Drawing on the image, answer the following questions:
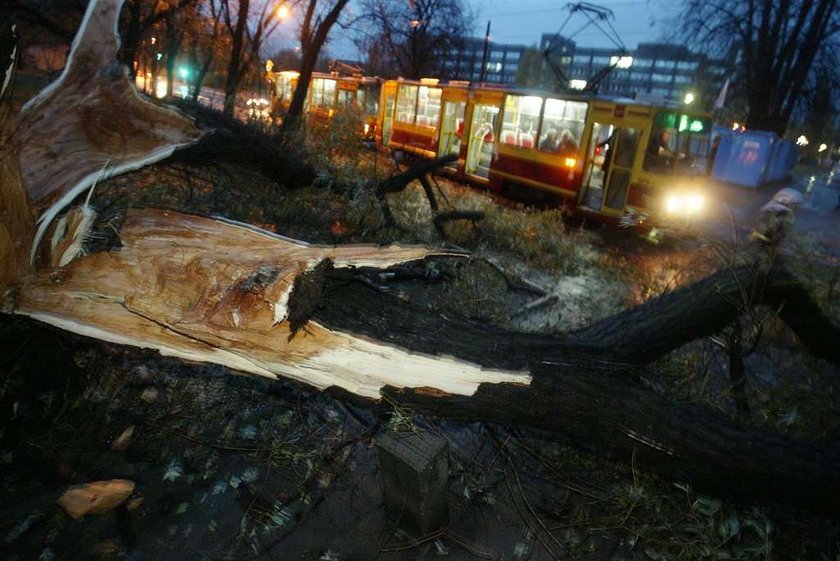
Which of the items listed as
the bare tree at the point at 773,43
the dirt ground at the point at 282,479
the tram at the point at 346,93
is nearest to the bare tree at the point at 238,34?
the tram at the point at 346,93

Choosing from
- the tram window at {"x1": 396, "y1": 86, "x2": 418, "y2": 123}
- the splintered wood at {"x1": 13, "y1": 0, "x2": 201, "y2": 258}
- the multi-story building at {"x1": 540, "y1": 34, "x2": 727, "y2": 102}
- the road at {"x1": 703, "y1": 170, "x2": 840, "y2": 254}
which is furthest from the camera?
the multi-story building at {"x1": 540, "y1": 34, "x2": 727, "y2": 102}

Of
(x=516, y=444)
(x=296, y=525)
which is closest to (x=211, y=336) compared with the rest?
(x=296, y=525)

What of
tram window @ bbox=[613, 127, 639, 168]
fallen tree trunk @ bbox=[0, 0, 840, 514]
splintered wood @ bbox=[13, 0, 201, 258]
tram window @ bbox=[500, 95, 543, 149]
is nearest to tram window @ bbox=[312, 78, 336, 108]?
tram window @ bbox=[500, 95, 543, 149]

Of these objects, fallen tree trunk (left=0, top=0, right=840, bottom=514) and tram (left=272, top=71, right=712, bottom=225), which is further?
tram (left=272, top=71, right=712, bottom=225)

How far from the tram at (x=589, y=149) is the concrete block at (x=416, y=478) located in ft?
20.3

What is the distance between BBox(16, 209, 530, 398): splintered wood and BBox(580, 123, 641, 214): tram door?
328 inches

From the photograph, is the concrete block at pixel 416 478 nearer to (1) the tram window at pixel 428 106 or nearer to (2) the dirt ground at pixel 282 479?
(2) the dirt ground at pixel 282 479

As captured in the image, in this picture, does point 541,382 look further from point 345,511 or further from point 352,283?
point 345,511

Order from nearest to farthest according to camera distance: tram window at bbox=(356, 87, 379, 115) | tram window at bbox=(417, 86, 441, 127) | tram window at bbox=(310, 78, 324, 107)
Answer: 1. tram window at bbox=(417, 86, 441, 127)
2. tram window at bbox=(356, 87, 379, 115)
3. tram window at bbox=(310, 78, 324, 107)

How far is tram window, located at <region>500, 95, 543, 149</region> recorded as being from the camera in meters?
11.3

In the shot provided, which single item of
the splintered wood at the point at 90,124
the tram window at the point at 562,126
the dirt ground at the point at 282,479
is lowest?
the dirt ground at the point at 282,479

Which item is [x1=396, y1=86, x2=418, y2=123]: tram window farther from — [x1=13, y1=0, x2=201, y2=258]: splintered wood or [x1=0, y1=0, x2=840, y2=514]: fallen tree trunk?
[x1=0, y1=0, x2=840, y2=514]: fallen tree trunk

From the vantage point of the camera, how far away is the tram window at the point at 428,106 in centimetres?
1507

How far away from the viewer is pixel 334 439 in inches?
125
